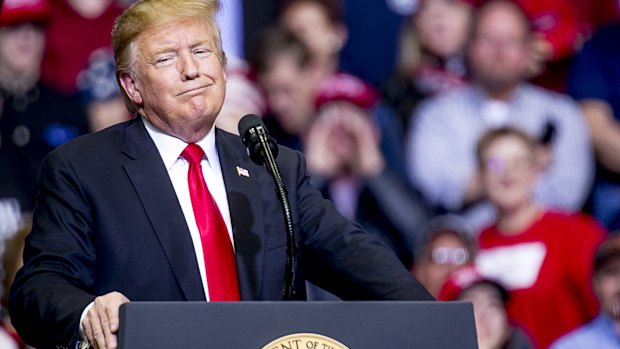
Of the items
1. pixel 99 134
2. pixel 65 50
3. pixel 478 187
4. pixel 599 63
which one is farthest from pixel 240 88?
pixel 99 134

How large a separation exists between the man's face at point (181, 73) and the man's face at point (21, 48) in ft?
8.10

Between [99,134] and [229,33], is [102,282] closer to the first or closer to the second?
[99,134]

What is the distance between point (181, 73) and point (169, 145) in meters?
0.15

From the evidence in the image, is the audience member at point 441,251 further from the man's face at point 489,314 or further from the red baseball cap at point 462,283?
the man's face at point 489,314

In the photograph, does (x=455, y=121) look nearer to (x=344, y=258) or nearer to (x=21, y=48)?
(x=21, y=48)

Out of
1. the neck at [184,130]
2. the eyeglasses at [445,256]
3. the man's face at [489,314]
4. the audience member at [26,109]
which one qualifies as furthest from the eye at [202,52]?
the eyeglasses at [445,256]

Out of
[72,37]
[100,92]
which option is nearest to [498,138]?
[100,92]

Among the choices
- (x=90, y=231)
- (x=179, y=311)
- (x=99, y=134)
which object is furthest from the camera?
(x=99, y=134)

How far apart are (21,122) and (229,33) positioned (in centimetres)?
96

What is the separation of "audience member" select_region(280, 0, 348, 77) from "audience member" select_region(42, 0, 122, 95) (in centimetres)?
80

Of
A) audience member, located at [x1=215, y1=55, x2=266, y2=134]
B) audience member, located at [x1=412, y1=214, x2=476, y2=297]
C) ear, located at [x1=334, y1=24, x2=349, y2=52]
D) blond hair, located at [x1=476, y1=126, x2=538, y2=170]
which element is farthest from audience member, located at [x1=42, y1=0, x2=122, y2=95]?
blond hair, located at [x1=476, y1=126, x2=538, y2=170]

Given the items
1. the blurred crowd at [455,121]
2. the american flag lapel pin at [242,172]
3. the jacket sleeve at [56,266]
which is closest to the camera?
the jacket sleeve at [56,266]

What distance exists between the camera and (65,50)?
15.0ft

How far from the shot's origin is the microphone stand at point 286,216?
203 centimetres
